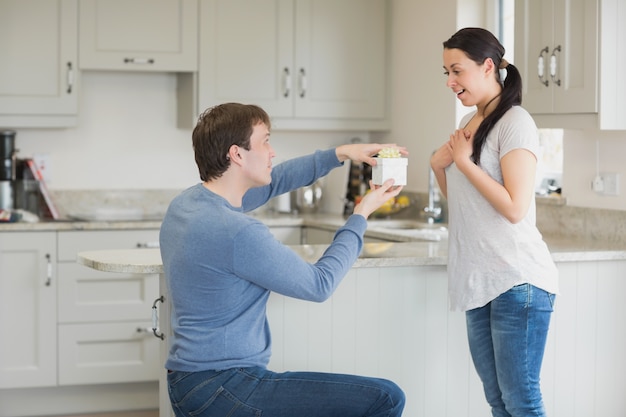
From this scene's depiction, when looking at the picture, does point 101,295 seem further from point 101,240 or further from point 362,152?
point 362,152

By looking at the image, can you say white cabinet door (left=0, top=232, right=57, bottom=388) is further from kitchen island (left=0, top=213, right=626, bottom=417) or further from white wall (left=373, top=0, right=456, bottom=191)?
white wall (left=373, top=0, right=456, bottom=191)

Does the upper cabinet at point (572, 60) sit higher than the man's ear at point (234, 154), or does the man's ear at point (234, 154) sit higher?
the upper cabinet at point (572, 60)

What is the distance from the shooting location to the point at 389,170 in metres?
2.45

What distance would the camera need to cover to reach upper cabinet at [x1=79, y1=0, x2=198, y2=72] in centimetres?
459

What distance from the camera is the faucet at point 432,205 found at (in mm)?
4461

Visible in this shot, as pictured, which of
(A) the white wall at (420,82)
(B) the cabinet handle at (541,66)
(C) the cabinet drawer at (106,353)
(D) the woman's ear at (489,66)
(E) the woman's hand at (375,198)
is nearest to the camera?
(E) the woman's hand at (375,198)

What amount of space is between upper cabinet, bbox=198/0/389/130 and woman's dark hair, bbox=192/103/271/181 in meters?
2.54

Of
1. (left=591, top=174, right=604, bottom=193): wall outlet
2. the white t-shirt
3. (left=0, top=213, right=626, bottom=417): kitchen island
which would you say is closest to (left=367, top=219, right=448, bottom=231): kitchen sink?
(left=0, top=213, right=626, bottom=417): kitchen island

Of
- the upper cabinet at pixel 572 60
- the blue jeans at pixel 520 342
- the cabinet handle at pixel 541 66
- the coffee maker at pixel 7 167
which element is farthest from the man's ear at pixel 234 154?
the coffee maker at pixel 7 167

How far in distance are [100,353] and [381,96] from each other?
6.22 feet

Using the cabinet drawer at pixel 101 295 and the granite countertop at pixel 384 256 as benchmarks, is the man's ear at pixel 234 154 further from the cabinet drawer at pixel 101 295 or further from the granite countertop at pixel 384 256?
the cabinet drawer at pixel 101 295

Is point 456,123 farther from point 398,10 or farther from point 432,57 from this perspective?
point 398,10

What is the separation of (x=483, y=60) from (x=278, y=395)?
1.01 metres

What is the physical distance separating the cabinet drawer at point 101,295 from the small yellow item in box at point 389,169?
214 centimetres
